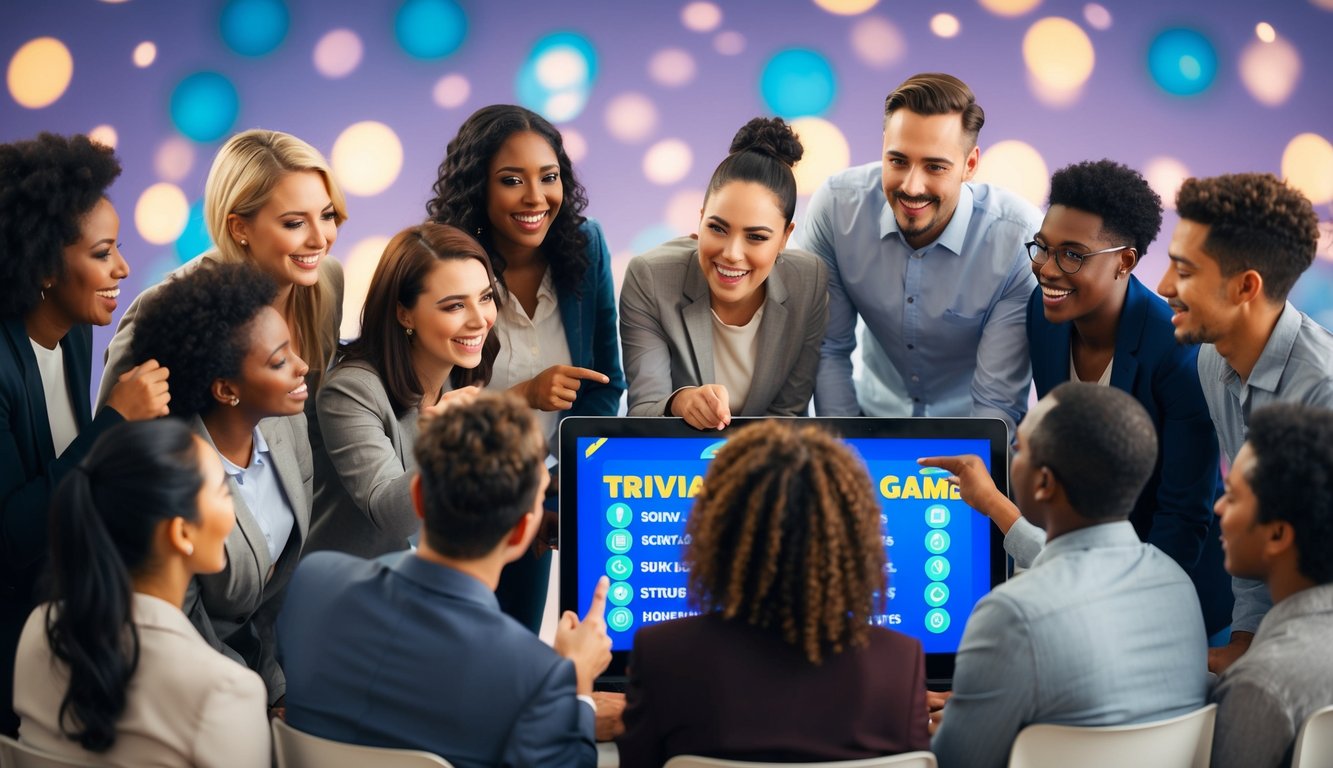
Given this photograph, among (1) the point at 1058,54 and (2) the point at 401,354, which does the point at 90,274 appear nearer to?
(2) the point at 401,354

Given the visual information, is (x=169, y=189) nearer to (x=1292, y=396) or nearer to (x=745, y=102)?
(x=745, y=102)

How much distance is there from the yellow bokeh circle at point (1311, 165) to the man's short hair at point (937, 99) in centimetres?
227

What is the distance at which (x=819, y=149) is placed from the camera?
15.8 feet

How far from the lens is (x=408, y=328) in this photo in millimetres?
2744

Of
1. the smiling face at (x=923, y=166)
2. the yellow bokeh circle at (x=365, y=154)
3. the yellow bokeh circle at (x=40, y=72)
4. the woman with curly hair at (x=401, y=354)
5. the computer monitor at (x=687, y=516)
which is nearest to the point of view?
the computer monitor at (x=687, y=516)

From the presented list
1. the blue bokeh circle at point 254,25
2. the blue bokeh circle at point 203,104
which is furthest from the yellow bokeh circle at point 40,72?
the blue bokeh circle at point 254,25

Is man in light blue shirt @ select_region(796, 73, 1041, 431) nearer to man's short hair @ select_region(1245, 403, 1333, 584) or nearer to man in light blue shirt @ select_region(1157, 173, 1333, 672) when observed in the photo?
man in light blue shirt @ select_region(1157, 173, 1333, 672)

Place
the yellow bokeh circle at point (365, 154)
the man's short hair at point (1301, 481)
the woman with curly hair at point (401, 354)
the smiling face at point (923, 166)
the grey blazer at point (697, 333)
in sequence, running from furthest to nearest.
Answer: the yellow bokeh circle at point (365, 154)
the smiling face at point (923, 166)
the grey blazer at point (697, 333)
the woman with curly hair at point (401, 354)
the man's short hair at point (1301, 481)

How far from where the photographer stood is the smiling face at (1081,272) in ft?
9.26

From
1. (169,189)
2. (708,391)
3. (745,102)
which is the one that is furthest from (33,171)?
(745,102)

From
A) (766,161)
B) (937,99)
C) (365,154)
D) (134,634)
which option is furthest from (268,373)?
(365,154)

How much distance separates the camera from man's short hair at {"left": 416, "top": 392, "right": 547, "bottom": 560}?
1.83 metres

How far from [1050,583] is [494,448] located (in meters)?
0.82

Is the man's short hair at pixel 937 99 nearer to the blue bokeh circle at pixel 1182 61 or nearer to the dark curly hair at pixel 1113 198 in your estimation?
the dark curly hair at pixel 1113 198
